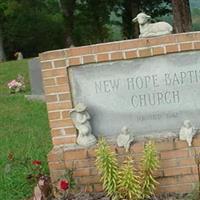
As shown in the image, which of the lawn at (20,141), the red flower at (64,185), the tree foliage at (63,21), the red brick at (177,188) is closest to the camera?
the red flower at (64,185)

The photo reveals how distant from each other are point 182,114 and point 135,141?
521 mm

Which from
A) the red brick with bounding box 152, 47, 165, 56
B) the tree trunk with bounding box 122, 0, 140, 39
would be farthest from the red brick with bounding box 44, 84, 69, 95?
the tree trunk with bounding box 122, 0, 140, 39

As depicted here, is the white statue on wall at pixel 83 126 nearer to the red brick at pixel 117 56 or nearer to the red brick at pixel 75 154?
the red brick at pixel 75 154

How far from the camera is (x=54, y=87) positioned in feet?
20.5

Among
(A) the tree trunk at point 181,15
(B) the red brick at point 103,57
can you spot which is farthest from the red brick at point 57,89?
(A) the tree trunk at point 181,15

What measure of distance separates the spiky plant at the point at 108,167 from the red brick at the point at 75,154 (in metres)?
0.40

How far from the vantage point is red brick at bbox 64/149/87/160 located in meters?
6.21

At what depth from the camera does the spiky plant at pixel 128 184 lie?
5.67 m

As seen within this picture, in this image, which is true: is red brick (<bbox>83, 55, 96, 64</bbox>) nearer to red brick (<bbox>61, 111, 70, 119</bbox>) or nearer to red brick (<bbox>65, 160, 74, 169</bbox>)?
red brick (<bbox>61, 111, 70, 119</bbox>)

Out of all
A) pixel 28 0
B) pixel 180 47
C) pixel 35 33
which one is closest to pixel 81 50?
pixel 180 47

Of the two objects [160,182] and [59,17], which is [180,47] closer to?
[160,182]

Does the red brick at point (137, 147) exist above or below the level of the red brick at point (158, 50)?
below

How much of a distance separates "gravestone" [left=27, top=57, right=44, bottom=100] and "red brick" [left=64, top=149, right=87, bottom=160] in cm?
752

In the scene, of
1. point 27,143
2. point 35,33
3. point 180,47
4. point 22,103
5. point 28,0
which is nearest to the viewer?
point 180,47
